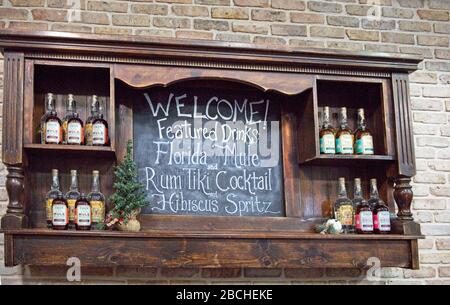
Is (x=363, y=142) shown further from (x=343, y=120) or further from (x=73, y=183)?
(x=73, y=183)

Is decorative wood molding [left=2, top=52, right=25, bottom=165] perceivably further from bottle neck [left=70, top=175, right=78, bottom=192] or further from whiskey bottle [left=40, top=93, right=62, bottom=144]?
bottle neck [left=70, top=175, right=78, bottom=192]

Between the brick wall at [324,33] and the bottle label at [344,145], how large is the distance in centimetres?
50

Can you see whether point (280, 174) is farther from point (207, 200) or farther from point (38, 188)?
point (38, 188)

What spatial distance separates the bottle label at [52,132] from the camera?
249 centimetres

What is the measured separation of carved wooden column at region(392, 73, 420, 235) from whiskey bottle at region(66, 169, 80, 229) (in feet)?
4.80

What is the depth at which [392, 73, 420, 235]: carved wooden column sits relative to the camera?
8.78ft

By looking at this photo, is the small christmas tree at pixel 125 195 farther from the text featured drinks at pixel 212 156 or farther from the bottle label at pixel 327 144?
the bottle label at pixel 327 144

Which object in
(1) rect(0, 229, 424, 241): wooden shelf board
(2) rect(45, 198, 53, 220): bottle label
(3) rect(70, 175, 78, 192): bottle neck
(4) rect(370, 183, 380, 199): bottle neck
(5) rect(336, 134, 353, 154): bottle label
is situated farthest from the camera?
(4) rect(370, 183, 380, 199): bottle neck

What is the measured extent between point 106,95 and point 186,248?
83 centimetres

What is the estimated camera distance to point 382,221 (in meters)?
2.68

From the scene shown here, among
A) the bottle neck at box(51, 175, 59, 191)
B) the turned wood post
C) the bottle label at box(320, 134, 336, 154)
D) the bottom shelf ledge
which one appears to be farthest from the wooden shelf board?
the bottle label at box(320, 134, 336, 154)

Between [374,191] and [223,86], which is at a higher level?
[223,86]

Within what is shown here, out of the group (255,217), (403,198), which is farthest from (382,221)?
(255,217)

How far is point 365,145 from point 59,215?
1417mm
